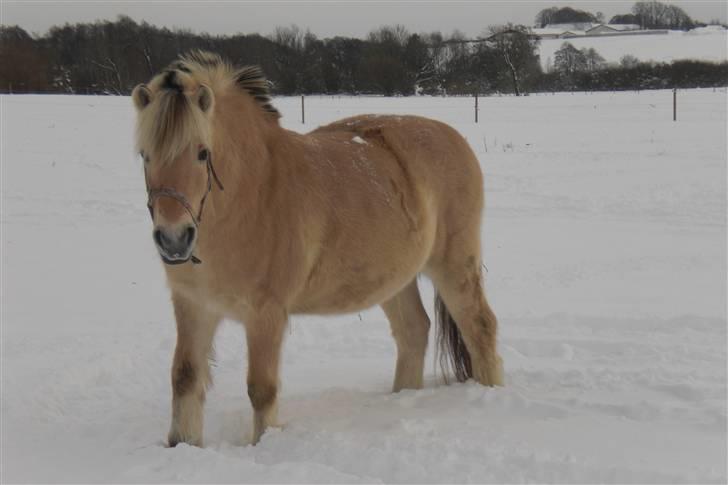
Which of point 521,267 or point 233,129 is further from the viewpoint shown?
point 521,267

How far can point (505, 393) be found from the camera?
3.96 metres

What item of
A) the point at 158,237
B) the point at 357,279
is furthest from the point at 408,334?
the point at 158,237

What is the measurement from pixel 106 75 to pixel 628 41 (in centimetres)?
4512

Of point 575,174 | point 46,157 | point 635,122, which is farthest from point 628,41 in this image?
point 46,157

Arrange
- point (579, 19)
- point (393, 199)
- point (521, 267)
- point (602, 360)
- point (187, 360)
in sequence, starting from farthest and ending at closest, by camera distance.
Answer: point (579, 19) → point (521, 267) → point (602, 360) → point (393, 199) → point (187, 360)

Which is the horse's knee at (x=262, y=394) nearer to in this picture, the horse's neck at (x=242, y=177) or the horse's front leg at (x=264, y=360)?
the horse's front leg at (x=264, y=360)

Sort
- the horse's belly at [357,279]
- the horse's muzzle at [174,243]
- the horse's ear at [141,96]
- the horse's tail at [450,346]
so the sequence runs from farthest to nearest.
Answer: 1. the horse's tail at [450,346]
2. the horse's belly at [357,279]
3. the horse's ear at [141,96]
4. the horse's muzzle at [174,243]

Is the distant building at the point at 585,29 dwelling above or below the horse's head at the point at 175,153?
above

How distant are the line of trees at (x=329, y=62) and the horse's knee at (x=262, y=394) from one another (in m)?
18.5

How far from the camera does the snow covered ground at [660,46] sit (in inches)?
1805

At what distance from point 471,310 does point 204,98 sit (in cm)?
233

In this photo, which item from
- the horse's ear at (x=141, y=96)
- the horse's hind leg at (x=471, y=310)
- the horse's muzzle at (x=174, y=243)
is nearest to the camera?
the horse's muzzle at (x=174, y=243)

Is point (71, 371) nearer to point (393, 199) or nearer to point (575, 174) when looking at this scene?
point (393, 199)

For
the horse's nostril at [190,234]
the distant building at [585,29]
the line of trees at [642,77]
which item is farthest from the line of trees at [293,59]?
the distant building at [585,29]
